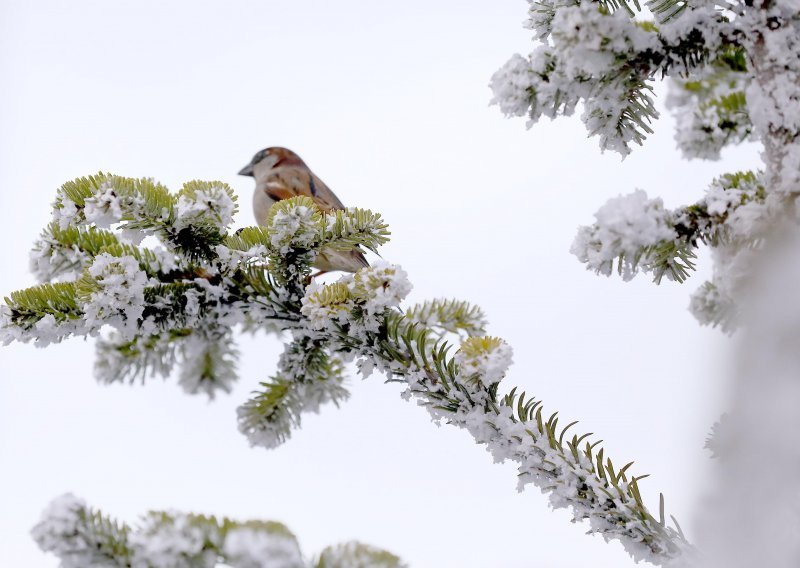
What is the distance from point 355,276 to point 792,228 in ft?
3.12

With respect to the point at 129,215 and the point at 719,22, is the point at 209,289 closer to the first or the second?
the point at 129,215

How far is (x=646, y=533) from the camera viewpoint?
154 cm

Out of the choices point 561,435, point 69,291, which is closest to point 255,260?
point 69,291

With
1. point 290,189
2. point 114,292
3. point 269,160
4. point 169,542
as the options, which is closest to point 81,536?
point 169,542

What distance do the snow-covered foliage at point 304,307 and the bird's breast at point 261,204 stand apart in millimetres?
1181

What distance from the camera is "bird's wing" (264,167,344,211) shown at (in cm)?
332

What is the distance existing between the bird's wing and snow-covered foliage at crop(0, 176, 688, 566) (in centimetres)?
116

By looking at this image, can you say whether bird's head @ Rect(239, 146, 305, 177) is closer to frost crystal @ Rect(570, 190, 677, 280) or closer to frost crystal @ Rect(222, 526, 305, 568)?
frost crystal @ Rect(570, 190, 677, 280)

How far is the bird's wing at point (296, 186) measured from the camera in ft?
10.9

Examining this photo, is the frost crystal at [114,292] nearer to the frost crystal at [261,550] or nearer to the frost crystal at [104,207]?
the frost crystal at [104,207]

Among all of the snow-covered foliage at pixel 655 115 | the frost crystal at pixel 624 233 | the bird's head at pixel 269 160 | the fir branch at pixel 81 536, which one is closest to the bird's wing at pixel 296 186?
the bird's head at pixel 269 160

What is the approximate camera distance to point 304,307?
1900mm

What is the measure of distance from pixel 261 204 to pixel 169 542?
242cm

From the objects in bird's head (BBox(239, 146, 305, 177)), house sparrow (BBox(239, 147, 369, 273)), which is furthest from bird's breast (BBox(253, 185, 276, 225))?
bird's head (BBox(239, 146, 305, 177))
